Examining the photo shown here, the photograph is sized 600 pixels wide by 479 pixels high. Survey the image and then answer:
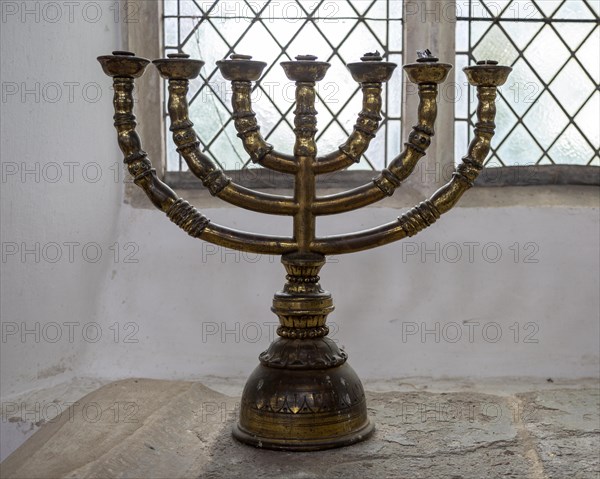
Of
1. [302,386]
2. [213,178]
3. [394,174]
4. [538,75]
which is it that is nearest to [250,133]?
[213,178]

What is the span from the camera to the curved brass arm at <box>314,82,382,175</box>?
56.3 inches

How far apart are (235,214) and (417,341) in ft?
1.64

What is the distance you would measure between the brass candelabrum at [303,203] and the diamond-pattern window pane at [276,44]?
75 cm

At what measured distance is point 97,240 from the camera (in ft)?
6.73

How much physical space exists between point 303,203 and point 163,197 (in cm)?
23

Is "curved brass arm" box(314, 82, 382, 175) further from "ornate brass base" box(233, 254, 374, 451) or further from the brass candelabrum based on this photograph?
"ornate brass base" box(233, 254, 374, 451)

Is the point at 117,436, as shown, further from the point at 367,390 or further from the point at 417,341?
the point at 417,341

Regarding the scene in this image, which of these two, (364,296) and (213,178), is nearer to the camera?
(213,178)

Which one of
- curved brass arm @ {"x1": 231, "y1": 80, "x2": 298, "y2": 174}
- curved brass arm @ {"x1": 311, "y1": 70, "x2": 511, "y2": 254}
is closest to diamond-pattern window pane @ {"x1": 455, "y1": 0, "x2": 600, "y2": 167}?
curved brass arm @ {"x1": 311, "y1": 70, "x2": 511, "y2": 254}

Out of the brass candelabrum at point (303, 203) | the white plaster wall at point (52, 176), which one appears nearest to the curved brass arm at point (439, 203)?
the brass candelabrum at point (303, 203)

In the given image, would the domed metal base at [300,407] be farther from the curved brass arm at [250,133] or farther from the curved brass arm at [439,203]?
the curved brass arm at [250,133]

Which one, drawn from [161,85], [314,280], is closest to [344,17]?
[161,85]

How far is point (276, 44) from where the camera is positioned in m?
2.19

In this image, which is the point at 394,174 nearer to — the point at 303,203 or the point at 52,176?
the point at 303,203
